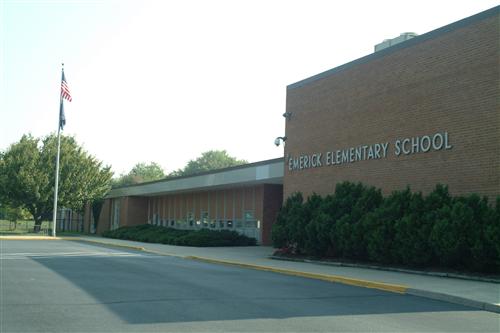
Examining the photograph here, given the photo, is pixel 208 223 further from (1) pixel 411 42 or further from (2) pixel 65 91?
(1) pixel 411 42

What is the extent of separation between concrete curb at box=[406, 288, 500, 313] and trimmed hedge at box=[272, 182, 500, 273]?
2.84 meters

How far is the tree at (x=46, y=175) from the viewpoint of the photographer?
149 ft

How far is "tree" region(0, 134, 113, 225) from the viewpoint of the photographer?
149 feet

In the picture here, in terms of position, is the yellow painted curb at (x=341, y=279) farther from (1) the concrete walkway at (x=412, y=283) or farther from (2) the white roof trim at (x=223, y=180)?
(2) the white roof trim at (x=223, y=180)

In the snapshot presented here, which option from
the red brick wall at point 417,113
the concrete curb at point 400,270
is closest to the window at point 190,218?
the red brick wall at point 417,113

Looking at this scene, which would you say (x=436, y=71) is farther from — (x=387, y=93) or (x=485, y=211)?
(x=485, y=211)

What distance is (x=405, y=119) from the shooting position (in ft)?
64.8

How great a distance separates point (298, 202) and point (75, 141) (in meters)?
33.4

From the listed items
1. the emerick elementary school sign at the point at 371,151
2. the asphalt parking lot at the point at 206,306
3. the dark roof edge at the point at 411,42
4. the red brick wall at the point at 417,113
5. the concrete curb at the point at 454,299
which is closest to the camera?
the asphalt parking lot at the point at 206,306

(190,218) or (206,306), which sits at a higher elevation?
(190,218)

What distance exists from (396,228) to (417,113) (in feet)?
14.7

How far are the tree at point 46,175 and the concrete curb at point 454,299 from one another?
38783 mm

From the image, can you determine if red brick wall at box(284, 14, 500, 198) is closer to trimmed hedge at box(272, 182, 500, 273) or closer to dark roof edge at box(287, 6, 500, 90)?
dark roof edge at box(287, 6, 500, 90)

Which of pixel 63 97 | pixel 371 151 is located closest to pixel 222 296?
pixel 371 151
